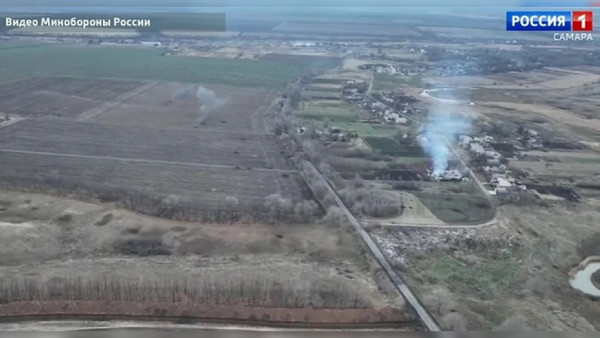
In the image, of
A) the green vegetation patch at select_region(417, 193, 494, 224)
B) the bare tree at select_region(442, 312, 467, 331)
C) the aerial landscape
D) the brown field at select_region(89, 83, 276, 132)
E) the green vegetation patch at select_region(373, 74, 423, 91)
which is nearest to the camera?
the bare tree at select_region(442, 312, 467, 331)

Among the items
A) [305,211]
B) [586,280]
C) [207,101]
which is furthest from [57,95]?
[586,280]

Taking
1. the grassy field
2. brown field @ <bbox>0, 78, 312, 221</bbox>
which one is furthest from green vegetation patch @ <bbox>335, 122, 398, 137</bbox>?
the grassy field

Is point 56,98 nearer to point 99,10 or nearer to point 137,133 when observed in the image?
point 137,133

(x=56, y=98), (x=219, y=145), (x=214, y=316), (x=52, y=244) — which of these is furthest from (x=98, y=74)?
(x=214, y=316)

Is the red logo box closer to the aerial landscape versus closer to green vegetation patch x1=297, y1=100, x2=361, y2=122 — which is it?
the aerial landscape

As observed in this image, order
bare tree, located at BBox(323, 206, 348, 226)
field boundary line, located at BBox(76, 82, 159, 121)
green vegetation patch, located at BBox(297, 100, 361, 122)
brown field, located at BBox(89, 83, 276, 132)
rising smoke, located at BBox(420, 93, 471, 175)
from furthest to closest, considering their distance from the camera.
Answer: green vegetation patch, located at BBox(297, 100, 361, 122) < field boundary line, located at BBox(76, 82, 159, 121) < brown field, located at BBox(89, 83, 276, 132) < rising smoke, located at BBox(420, 93, 471, 175) < bare tree, located at BBox(323, 206, 348, 226)

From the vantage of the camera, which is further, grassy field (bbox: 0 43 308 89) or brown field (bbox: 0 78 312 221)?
grassy field (bbox: 0 43 308 89)
